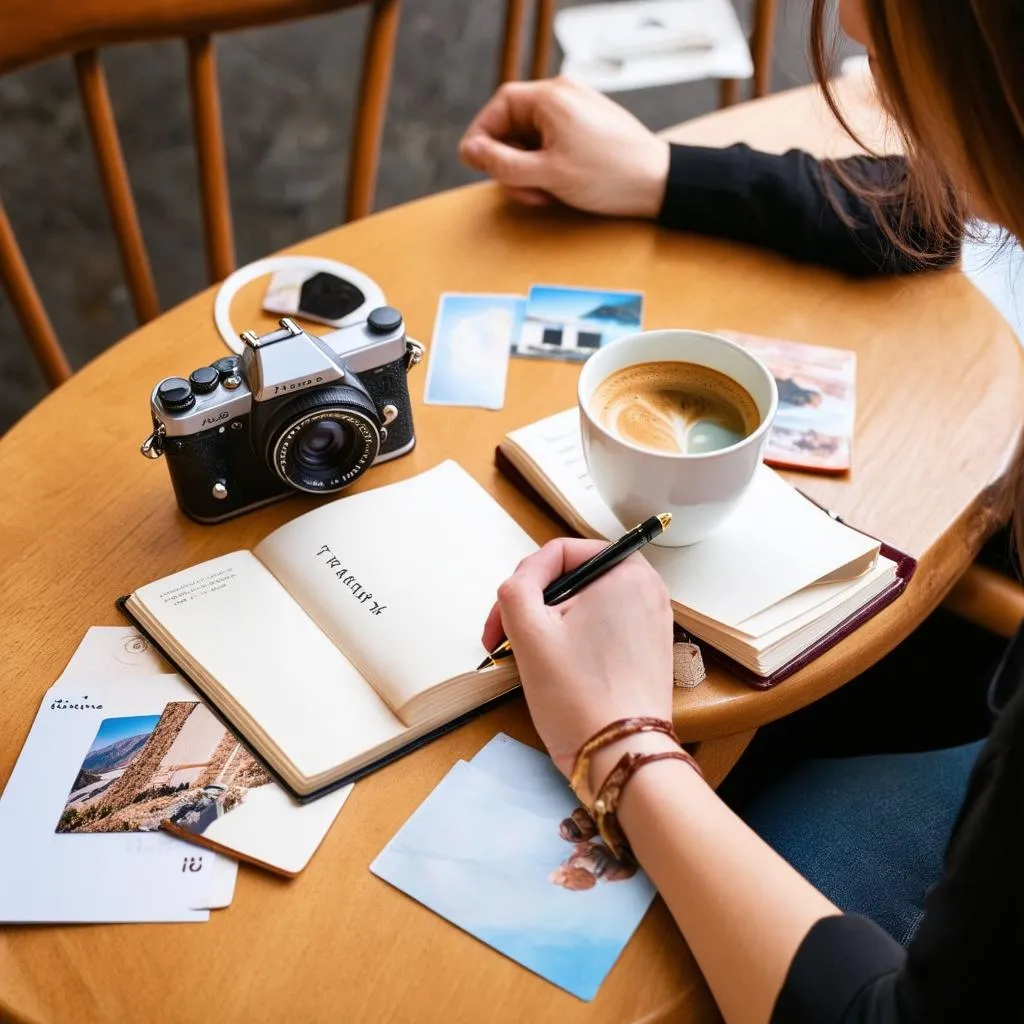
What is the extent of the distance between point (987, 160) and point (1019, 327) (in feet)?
1.68

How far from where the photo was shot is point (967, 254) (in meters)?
1.16

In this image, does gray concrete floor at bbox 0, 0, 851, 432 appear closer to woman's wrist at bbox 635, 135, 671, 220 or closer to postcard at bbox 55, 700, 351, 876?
woman's wrist at bbox 635, 135, 671, 220

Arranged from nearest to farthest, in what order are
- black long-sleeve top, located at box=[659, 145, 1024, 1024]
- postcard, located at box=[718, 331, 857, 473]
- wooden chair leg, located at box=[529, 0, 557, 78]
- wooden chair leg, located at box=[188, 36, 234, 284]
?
black long-sleeve top, located at box=[659, 145, 1024, 1024] → postcard, located at box=[718, 331, 857, 473] → wooden chair leg, located at box=[188, 36, 234, 284] → wooden chair leg, located at box=[529, 0, 557, 78]

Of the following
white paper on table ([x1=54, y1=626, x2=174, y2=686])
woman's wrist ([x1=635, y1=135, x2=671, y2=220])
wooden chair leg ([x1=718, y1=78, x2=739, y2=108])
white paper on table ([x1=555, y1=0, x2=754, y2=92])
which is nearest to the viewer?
white paper on table ([x1=54, y1=626, x2=174, y2=686])

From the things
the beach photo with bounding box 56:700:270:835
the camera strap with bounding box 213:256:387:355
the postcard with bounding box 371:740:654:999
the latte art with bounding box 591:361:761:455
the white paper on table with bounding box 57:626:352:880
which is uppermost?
the latte art with bounding box 591:361:761:455

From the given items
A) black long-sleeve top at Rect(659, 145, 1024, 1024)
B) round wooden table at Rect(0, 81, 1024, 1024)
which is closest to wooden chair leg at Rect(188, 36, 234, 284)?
round wooden table at Rect(0, 81, 1024, 1024)

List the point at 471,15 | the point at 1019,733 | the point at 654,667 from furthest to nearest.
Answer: the point at 471,15 < the point at 654,667 < the point at 1019,733

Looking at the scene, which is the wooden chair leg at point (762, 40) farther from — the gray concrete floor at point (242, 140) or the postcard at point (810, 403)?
the gray concrete floor at point (242, 140)

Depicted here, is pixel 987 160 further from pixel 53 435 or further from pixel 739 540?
pixel 53 435

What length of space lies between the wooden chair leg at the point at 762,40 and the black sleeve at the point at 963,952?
119 centimetres

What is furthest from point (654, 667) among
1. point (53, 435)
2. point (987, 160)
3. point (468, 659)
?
point (53, 435)

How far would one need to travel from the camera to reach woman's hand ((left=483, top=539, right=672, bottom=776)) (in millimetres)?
738

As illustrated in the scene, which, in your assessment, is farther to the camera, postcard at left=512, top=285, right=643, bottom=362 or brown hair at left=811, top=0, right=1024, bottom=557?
postcard at left=512, top=285, right=643, bottom=362

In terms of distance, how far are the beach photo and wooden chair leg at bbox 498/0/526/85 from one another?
1046 millimetres
